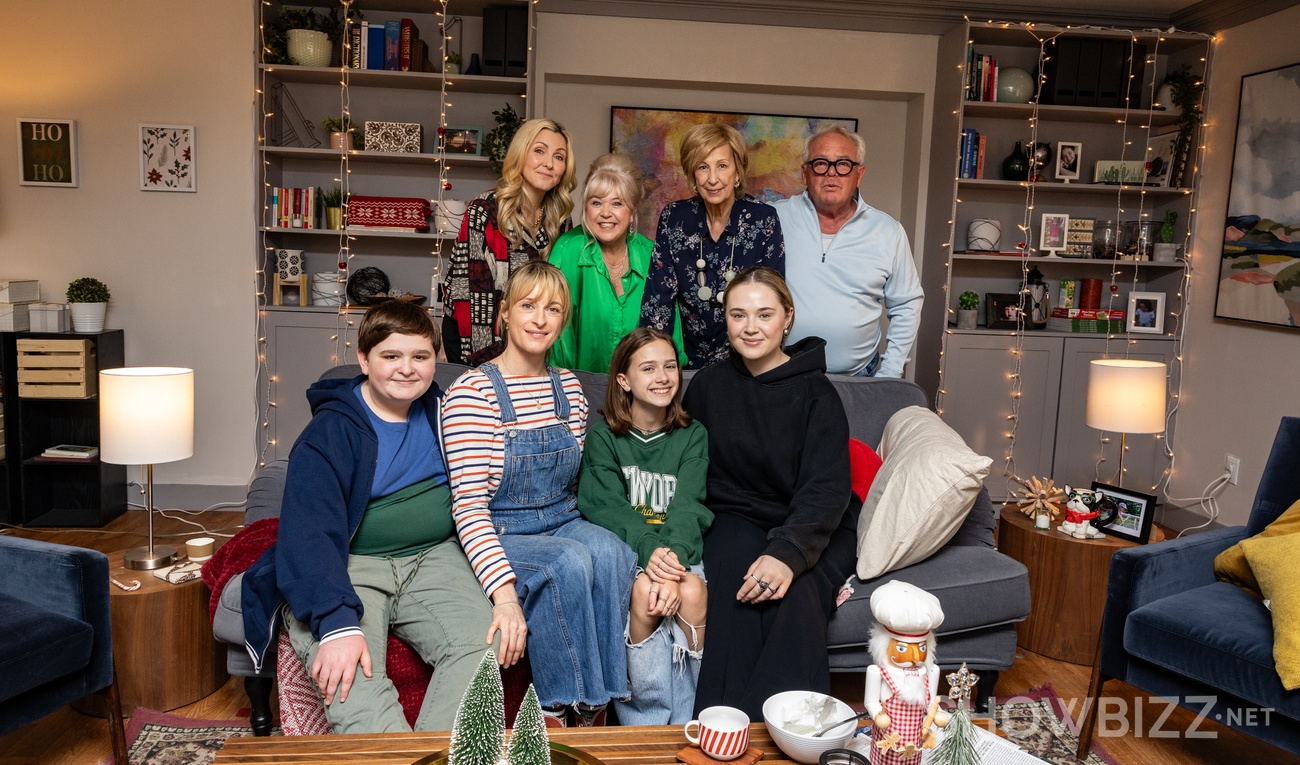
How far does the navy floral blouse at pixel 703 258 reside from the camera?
→ 2.79 meters

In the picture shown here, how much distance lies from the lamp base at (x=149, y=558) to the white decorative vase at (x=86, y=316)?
2051 millimetres

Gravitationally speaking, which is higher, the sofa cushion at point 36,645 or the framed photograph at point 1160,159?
the framed photograph at point 1160,159

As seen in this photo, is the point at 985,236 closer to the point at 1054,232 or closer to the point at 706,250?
the point at 1054,232

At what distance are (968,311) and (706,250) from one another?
7.81 ft

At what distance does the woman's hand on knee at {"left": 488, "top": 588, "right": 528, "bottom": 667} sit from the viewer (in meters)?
1.92

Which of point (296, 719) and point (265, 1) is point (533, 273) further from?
point (265, 1)

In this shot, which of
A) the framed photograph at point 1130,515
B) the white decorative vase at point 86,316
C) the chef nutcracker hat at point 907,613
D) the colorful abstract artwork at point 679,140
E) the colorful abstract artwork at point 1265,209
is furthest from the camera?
the colorful abstract artwork at point 679,140

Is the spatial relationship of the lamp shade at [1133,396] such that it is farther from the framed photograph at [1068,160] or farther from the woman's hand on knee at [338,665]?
the woman's hand on knee at [338,665]

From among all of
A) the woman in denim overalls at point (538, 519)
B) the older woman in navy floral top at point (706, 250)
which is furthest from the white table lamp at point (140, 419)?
the older woman in navy floral top at point (706, 250)

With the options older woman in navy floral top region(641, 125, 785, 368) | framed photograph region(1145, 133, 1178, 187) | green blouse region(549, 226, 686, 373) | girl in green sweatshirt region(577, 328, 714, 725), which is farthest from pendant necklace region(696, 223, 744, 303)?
framed photograph region(1145, 133, 1178, 187)

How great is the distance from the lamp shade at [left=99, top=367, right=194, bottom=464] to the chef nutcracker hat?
7.02 feet

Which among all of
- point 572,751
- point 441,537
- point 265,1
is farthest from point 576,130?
point 572,751

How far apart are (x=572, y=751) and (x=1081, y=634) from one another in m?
2.14

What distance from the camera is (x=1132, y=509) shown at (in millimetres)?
2939
